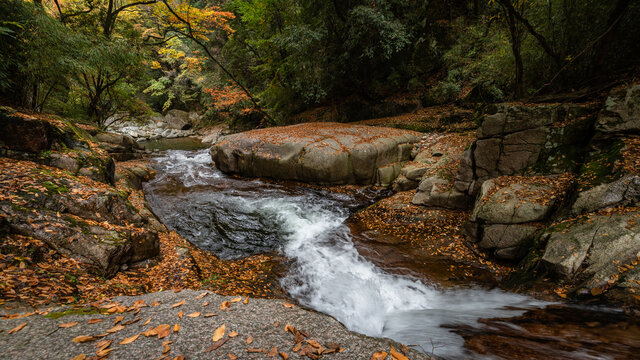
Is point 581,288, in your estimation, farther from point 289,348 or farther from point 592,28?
point 592,28

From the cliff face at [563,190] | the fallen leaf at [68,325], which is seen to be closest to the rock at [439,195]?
the cliff face at [563,190]

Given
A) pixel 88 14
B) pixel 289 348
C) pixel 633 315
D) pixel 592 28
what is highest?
pixel 88 14

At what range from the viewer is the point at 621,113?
476cm

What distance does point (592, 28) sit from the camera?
6.12 metres

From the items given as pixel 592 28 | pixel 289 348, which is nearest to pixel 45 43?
pixel 289 348

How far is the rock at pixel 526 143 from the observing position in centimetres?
556

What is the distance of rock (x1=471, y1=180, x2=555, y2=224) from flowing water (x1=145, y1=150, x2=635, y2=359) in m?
1.80

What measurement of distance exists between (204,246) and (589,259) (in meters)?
7.49

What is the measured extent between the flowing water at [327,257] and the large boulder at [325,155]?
2.34ft

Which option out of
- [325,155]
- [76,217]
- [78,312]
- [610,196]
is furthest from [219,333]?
[325,155]

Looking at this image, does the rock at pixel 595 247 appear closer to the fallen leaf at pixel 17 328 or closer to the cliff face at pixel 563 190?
the cliff face at pixel 563 190

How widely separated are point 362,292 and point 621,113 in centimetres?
642

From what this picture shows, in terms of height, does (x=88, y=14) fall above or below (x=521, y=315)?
above

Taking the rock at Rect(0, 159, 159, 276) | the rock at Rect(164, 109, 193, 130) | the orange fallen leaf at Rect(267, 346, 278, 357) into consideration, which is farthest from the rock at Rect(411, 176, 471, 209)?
the rock at Rect(164, 109, 193, 130)
